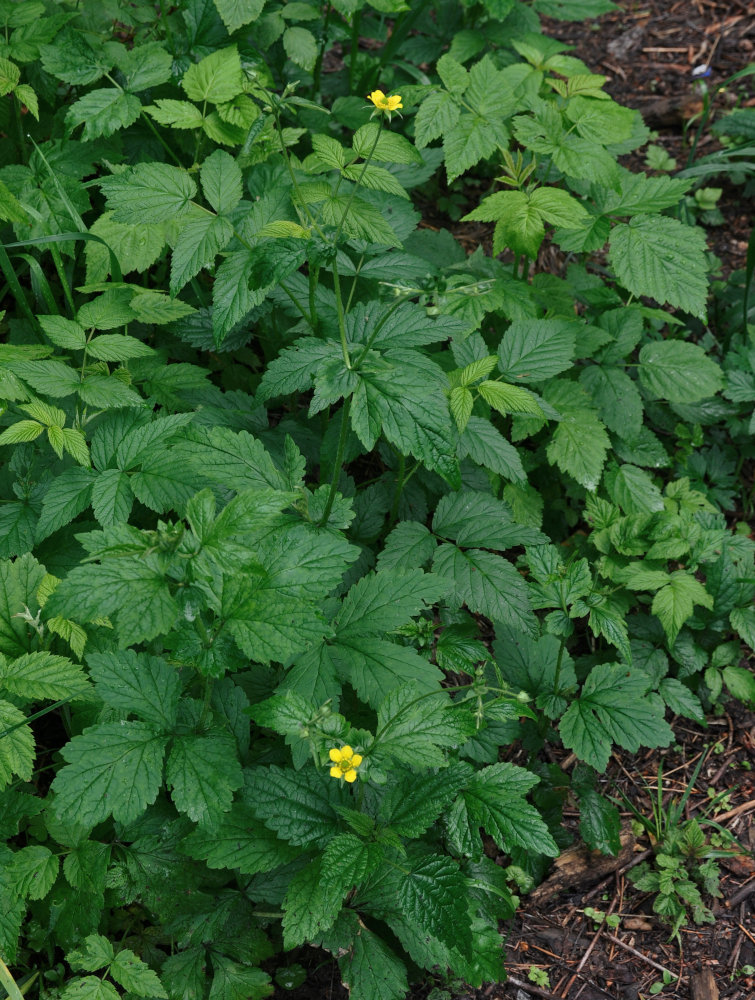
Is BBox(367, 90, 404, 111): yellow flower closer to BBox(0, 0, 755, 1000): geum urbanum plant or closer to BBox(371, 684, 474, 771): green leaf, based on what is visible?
BBox(0, 0, 755, 1000): geum urbanum plant

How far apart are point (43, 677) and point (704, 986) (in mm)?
2066

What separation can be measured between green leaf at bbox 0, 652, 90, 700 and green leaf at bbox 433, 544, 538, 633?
41.9 inches

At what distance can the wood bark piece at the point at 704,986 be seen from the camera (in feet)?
8.10

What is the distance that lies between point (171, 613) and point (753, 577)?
232cm

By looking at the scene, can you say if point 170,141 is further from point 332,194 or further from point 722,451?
point 722,451

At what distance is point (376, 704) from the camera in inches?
84.8

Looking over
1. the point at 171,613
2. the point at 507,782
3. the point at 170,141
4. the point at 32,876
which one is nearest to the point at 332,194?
the point at 170,141

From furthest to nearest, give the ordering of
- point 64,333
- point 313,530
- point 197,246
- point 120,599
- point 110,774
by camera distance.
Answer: point 64,333, point 197,246, point 313,530, point 110,774, point 120,599

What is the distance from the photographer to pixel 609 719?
102 inches

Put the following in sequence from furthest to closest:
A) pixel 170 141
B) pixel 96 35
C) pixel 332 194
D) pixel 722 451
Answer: pixel 722 451, pixel 170 141, pixel 96 35, pixel 332 194

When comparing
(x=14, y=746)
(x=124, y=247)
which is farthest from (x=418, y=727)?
(x=124, y=247)

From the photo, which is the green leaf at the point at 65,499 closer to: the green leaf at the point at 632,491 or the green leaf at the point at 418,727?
the green leaf at the point at 418,727

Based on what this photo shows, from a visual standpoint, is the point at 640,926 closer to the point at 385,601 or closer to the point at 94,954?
the point at 385,601

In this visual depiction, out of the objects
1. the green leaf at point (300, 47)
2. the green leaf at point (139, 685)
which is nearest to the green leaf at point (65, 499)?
the green leaf at point (139, 685)
